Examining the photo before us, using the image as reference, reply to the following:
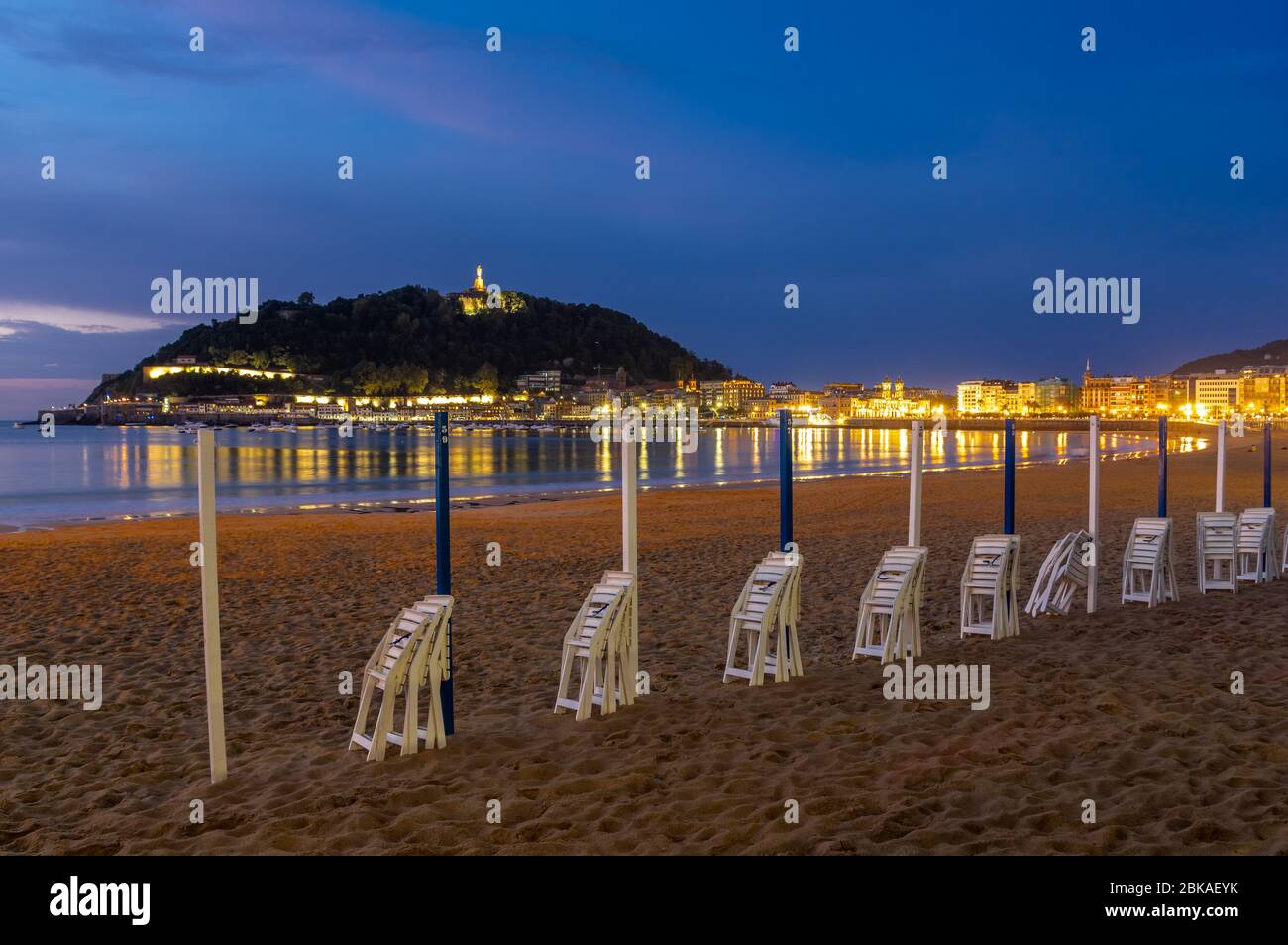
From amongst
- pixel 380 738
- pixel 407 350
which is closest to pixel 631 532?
pixel 380 738

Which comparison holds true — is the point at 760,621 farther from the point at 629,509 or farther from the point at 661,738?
the point at 661,738

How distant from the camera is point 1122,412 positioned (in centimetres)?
18775

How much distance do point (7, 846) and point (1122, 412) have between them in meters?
207

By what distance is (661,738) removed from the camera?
5684 millimetres

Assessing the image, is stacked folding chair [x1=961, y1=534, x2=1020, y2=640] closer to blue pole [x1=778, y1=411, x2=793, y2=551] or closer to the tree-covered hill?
blue pole [x1=778, y1=411, x2=793, y2=551]

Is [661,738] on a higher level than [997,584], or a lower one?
lower

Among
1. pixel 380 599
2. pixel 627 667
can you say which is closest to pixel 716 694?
pixel 627 667

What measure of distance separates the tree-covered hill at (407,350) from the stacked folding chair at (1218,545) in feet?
475

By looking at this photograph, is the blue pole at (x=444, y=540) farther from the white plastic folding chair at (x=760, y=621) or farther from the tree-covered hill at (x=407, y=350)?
the tree-covered hill at (x=407, y=350)

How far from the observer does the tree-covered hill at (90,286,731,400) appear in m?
152

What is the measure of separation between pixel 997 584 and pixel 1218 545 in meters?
3.87

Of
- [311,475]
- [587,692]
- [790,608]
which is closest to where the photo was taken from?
[587,692]

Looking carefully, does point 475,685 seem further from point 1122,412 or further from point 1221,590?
point 1122,412

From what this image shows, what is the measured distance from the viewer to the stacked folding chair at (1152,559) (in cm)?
954
